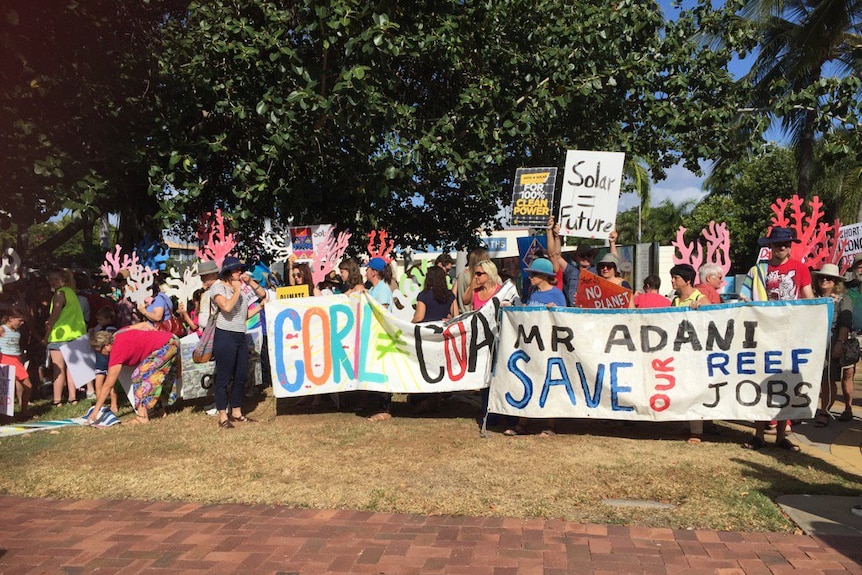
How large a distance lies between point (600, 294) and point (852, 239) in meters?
7.95

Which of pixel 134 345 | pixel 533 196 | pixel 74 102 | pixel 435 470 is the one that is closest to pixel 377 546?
pixel 435 470

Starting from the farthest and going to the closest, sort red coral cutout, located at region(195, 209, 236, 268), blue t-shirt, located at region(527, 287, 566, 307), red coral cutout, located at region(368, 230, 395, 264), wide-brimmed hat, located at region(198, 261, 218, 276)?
red coral cutout, located at region(368, 230, 395, 264) < red coral cutout, located at region(195, 209, 236, 268) < wide-brimmed hat, located at region(198, 261, 218, 276) < blue t-shirt, located at region(527, 287, 566, 307)

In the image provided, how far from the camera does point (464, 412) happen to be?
7.85 m

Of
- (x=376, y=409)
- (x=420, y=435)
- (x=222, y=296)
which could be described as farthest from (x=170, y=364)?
(x=420, y=435)

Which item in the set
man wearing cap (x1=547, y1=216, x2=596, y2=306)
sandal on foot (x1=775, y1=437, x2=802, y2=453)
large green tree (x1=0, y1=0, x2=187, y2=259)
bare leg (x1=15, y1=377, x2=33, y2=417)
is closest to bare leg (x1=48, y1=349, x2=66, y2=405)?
bare leg (x1=15, y1=377, x2=33, y2=417)

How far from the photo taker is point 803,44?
17.7 m

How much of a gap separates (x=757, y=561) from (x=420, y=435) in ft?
11.5

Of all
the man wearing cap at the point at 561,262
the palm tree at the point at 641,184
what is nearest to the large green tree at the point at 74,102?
the man wearing cap at the point at 561,262

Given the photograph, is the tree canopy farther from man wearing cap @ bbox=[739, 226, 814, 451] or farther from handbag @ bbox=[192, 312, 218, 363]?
man wearing cap @ bbox=[739, 226, 814, 451]

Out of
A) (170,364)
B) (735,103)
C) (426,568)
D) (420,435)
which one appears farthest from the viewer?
(735,103)

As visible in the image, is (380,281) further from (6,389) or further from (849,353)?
(849,353)

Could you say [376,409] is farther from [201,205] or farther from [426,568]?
[201,205]

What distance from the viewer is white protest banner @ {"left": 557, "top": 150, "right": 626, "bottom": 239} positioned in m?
7.64

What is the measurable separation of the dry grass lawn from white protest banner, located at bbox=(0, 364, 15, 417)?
23.9 inches
